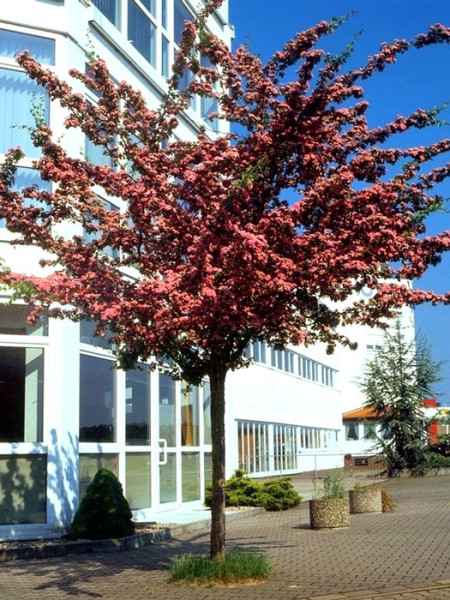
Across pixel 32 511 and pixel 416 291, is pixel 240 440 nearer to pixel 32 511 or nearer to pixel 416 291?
pixel 32 511

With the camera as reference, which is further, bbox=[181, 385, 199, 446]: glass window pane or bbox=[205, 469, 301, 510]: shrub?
bbox=[205, 469, 301, 510]: shrub

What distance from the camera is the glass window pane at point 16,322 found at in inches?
579

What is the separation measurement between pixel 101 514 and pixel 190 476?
20.9 feet

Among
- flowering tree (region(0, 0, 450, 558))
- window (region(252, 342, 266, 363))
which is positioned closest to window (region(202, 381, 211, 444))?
flowering tree (region(0, 0, 450, 558))

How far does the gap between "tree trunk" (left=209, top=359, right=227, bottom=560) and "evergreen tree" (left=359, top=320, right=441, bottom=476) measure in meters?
25.4

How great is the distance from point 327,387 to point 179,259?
39.8 meters

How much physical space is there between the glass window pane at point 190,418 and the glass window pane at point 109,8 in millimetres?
7341

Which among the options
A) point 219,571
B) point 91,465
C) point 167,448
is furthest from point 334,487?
point 219,571

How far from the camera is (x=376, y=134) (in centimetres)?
1044

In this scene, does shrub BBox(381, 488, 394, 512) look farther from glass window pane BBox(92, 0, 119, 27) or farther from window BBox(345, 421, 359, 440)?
window BBox(345, 421, 359, 440)

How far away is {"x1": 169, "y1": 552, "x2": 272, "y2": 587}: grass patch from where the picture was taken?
404 inches

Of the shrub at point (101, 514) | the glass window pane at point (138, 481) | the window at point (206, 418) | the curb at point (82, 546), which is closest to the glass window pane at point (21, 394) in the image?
the shrub at point (101, 514)

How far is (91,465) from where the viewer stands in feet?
51.8

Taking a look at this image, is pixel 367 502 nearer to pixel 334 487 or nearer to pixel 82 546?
pixel 334 487
